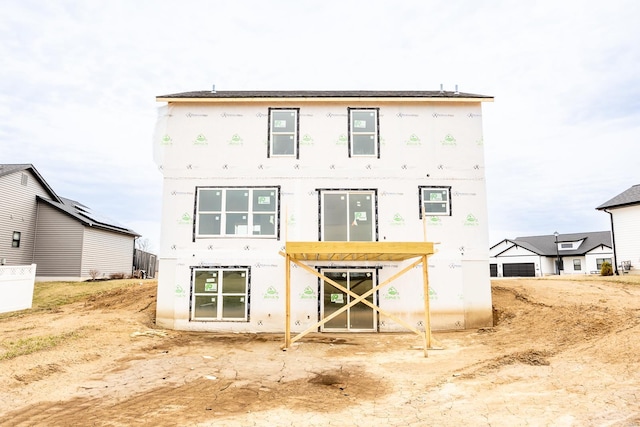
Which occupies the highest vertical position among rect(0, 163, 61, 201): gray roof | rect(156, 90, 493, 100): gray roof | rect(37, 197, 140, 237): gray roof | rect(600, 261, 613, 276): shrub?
rect(156, 90, 493, 100): gray roof

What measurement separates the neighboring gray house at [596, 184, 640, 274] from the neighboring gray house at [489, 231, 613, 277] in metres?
20.2

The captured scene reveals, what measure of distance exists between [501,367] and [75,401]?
28.9 feet

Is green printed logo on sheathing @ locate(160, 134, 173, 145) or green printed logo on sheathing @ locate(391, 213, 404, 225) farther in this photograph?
green printed logo on sheathing @ locate(160, 134, 173, 145)

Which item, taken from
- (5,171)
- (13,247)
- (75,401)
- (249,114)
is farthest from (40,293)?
(75,401)

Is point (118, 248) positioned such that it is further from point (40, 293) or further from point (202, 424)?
point (202, 424)

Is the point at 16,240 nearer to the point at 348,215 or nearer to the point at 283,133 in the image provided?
the point at 283,133

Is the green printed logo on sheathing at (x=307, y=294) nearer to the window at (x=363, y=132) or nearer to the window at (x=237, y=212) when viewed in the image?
the window at (x=237, y=212)

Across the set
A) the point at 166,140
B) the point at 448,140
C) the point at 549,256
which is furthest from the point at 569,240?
the point at 166,140

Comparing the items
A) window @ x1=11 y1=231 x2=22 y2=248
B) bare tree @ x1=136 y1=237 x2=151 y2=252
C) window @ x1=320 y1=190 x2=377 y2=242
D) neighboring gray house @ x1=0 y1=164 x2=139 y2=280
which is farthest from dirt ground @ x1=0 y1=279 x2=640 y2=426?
bare tree @ x1=136 y1=237 x2=151 y2=252

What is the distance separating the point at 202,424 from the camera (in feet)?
21.0

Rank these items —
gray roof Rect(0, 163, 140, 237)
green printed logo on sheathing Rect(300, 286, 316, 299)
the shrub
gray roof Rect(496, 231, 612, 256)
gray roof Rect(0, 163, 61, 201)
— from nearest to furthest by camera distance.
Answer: green printed logo on sheathing Rect(300, 286, 316, 299) → gray roof Rect(0, 163, 61, 201) → gray roof Rect(0, 163, 140, 237) → the shrub → gray roof Rect(496, 231, 612, 256)

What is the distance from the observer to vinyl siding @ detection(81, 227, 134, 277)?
2823 centimetres

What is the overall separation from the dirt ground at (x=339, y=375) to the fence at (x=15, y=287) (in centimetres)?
363

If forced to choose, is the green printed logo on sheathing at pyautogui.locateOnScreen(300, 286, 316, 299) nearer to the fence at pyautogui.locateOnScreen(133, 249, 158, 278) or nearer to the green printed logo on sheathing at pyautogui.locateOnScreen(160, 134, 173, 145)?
the green printed logo on sheathing at pyautogui.locateOnScreen(160, 134, 173, 145)
